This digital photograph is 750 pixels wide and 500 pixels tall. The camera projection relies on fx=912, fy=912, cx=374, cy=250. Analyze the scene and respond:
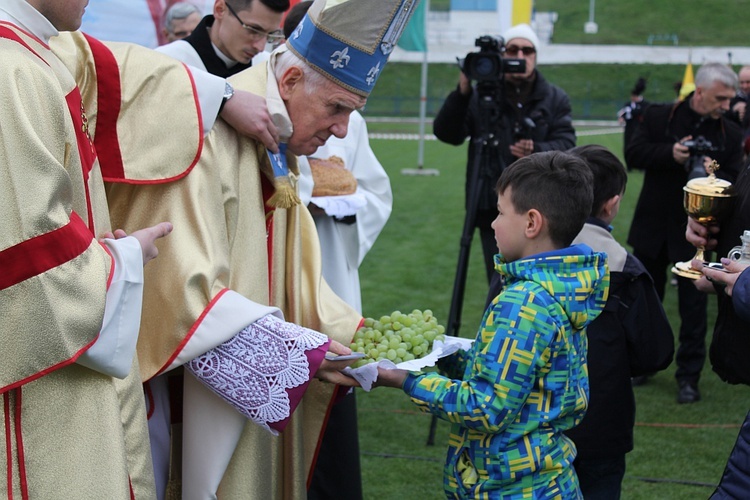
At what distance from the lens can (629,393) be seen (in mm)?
2959

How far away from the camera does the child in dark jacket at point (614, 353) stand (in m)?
2.90

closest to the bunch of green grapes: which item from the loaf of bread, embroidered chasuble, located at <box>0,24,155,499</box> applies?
embroidered chasuble, located at <box>0,24,155,499</box>

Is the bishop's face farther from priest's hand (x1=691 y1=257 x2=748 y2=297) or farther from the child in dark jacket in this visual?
priest's hand (x1=691 y1=257 x2=748 y2=297)

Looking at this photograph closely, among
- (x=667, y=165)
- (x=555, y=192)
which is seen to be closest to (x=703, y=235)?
(x=555, y=192)

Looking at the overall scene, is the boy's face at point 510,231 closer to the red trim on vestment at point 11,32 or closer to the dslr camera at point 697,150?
the red trim on vestment at point 11,32

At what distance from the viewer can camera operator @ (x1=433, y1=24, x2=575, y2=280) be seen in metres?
4.66

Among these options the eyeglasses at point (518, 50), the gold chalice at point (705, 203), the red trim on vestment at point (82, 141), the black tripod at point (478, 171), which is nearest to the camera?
the red trim on vestment at point (82, 141)

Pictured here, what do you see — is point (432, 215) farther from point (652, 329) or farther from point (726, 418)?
point (652, 329)

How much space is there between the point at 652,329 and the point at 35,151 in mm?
2032

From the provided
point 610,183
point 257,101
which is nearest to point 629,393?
point 610,183

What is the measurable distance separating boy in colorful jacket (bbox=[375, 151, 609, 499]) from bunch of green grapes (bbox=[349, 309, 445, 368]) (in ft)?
0.22

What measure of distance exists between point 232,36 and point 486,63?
4.34 feet

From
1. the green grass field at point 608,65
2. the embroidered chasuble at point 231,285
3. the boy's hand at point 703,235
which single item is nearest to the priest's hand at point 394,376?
the embroidered chasuble at point 231,285

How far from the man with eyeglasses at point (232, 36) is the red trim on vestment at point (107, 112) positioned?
172 cm
